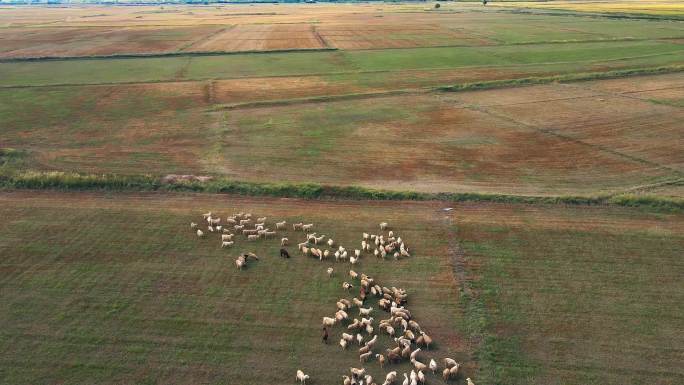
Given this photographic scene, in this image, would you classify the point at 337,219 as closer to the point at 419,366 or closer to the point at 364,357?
the point at 364,357

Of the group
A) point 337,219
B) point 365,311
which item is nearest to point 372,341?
point 365,311

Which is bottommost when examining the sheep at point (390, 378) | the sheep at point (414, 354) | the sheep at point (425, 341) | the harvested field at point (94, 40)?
the sheep at point (390, 378)

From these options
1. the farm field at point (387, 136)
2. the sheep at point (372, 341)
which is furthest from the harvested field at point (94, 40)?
the sheep at point (372, 341)

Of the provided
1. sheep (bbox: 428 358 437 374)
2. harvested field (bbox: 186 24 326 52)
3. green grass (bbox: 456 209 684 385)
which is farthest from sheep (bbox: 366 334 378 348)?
harvested field (bbox: 186 24 326 52)

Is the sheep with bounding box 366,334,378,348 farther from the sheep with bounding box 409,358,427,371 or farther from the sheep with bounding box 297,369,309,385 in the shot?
the sheep with bounding box 297,369,309,385

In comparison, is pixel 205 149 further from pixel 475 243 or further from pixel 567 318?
pixel 567 318

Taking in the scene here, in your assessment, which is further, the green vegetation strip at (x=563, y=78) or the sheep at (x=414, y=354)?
the green vegetation strip at (x=563, y=78)

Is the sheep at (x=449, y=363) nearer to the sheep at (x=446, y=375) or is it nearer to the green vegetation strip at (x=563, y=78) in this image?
the sheep at (x=446, y=375)
